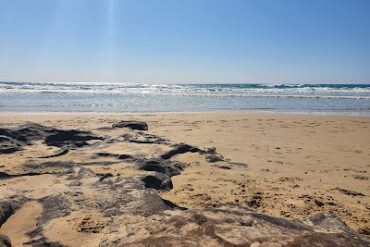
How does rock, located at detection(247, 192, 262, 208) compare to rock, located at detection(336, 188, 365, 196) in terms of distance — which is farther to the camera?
rock, located at detection(336, 188, 365, 196)

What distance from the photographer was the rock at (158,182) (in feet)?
15.1

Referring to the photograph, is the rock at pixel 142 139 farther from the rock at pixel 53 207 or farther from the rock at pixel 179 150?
the rock at pixel 53 207

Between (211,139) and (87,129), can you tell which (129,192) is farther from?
(211,139)

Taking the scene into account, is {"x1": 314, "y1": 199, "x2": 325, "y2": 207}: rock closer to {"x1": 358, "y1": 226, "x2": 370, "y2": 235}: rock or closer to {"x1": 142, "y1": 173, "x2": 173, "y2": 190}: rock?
{"x1": 358, "y1": 226, "x2": 370, "y2": 235}: rock

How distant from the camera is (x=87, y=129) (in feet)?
25.6

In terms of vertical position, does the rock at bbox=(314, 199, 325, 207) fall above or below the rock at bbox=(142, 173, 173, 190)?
below

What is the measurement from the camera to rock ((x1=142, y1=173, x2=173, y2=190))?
15.1ft

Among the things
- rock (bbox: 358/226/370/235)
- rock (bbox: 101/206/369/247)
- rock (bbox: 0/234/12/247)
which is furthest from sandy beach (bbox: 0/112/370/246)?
rock (bbox: 101/206/369/247)

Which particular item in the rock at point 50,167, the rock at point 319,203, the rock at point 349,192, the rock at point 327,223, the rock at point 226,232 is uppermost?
the rock at point 226,232

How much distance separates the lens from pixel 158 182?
4.70m

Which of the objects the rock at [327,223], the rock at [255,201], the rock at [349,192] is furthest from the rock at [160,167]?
the rock at [327,223]

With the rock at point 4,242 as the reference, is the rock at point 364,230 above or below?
below

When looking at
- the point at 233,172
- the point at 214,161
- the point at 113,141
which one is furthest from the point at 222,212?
the point at 113,141

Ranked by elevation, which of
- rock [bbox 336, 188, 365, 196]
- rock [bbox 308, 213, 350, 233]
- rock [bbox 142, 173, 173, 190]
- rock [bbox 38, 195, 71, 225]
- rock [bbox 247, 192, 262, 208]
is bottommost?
rock [bbox 336, 188, 365, 196]
